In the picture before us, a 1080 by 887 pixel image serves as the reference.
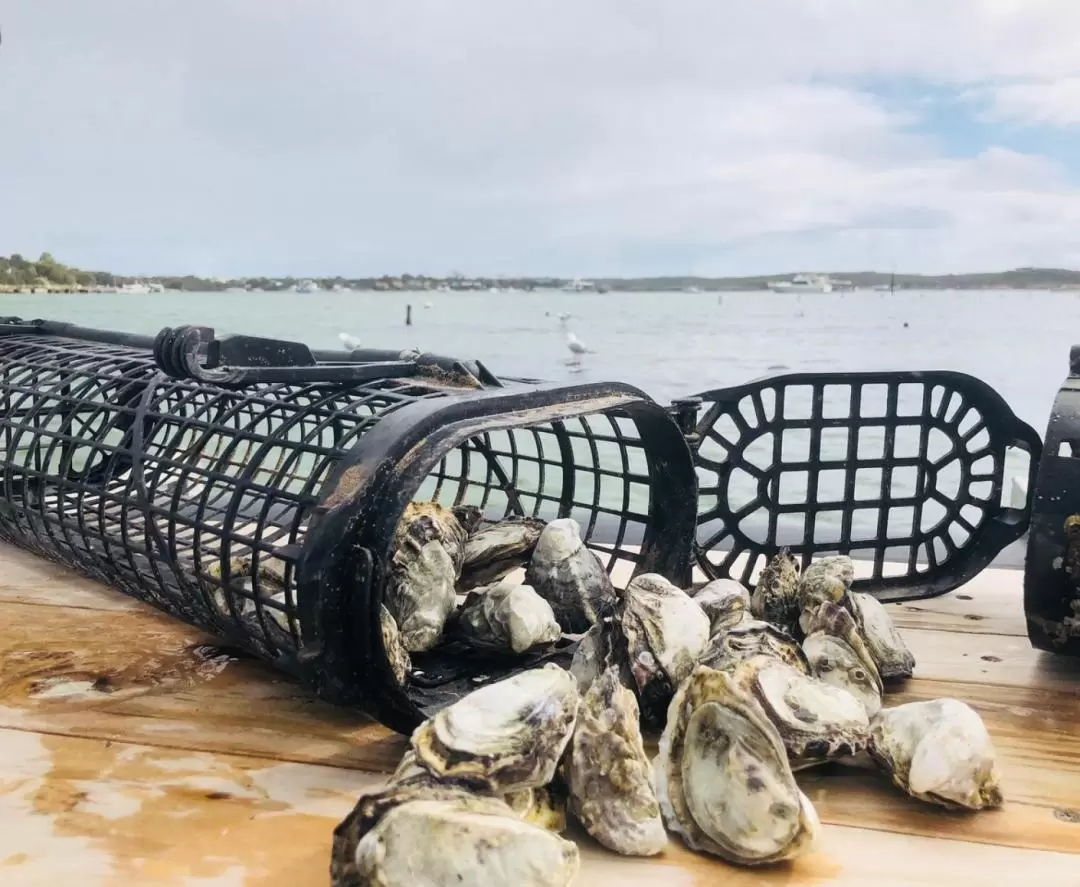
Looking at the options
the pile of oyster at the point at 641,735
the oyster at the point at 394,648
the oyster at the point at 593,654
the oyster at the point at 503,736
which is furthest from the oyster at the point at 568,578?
the oyster at the point at 503,736

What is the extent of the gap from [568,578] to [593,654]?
214 mm

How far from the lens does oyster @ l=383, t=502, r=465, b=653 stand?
1.14 metres

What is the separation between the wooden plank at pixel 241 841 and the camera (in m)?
0.77

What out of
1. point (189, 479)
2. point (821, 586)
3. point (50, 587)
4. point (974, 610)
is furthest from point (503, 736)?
point (50, 587)

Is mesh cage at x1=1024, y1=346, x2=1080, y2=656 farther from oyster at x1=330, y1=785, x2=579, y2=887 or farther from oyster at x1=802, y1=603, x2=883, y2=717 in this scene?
oyster at x1=330, y1=785, x2=579, y2=887

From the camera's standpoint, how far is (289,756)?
969 mm

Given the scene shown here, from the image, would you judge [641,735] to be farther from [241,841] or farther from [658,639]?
[241,841]

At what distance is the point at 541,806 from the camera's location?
0.82 m

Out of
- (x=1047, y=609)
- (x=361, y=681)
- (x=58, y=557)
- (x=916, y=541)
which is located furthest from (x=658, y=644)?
(x=58, y=557)

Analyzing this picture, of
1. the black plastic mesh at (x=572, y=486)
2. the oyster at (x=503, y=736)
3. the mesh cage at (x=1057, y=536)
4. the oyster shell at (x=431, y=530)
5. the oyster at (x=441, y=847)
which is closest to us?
the oyster at (x=441, y=847)

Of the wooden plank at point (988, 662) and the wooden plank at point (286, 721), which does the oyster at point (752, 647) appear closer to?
the wooden plank at point (286, 721)

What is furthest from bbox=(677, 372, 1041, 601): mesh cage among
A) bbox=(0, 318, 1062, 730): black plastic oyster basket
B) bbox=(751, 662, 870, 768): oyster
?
bbox=(751, 662, 870, 768): oyster

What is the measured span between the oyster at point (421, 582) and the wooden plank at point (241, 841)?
0.78 ft

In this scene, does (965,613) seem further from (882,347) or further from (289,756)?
(882,347)
